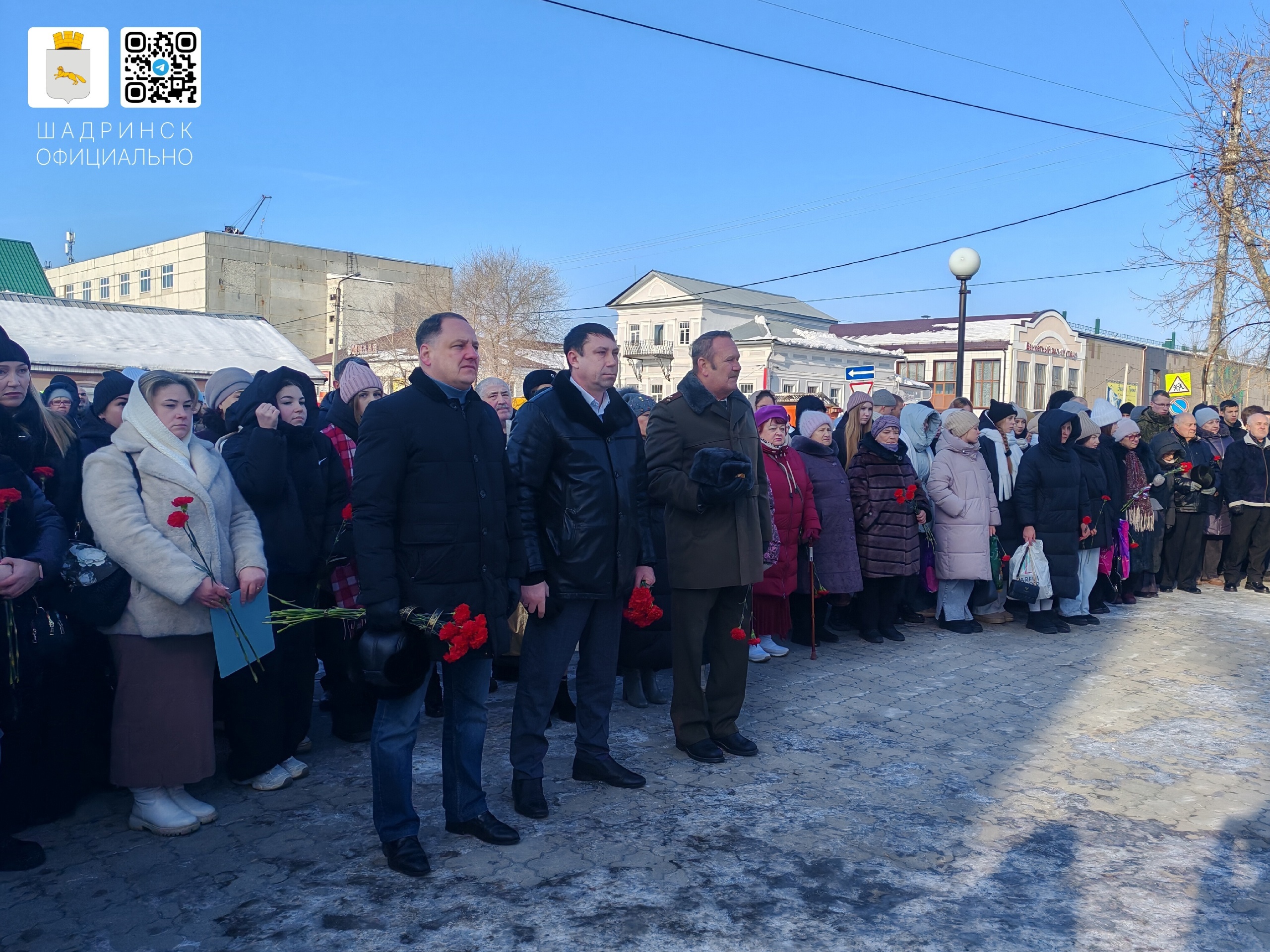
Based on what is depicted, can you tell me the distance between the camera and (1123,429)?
9.36 meters

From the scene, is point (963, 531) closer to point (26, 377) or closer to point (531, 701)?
point (531, 701)

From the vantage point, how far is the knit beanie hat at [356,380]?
555 centimetres

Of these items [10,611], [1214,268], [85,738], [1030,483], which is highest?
[1214,268]

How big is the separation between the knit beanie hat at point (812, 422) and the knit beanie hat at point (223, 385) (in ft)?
13.6

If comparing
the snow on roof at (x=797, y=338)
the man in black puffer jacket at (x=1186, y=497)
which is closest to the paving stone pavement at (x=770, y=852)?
the man in black puffer jacket at (x=1186, y=497)

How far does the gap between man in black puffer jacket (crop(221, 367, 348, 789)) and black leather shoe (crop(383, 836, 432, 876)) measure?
1151 millimetres

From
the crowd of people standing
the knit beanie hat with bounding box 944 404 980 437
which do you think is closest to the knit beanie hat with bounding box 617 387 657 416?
the crowd of people standing

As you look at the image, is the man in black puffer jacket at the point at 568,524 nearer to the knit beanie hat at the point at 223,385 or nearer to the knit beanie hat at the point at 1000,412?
the knit beanie hat at the point at 223,385

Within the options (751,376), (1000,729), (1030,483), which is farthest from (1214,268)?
(751,376)

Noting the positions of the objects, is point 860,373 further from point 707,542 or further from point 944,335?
point 944,335

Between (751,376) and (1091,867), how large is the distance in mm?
44152

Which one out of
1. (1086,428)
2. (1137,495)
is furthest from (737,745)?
(1137,495)

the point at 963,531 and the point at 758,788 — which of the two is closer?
the point at 758,788

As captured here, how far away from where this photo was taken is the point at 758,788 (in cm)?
448
